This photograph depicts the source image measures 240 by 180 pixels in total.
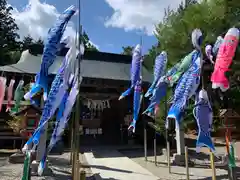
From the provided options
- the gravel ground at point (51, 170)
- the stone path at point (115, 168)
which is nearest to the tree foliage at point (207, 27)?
the stone path at point (115, 168)

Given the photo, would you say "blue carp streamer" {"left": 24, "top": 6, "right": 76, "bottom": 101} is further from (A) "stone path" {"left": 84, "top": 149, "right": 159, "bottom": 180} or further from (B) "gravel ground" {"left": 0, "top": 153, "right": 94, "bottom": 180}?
(A) "stone path" {"left": 84, "top": 149, "right": 159, "bottom": 180}

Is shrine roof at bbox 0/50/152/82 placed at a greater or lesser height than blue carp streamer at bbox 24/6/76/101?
greater

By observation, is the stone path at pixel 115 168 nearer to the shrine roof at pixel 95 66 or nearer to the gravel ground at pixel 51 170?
the gravel ground at pixel 51 170

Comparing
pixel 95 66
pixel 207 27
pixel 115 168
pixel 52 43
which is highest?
pixel 207 27

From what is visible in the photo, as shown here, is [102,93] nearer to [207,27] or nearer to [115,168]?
[115,168]

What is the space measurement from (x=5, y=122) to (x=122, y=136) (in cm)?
587

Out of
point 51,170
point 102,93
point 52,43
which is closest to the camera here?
point 52,43

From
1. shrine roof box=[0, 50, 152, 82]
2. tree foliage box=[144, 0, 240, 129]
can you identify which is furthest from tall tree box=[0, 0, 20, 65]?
tree foliage box=[144, 0, 240, 129]

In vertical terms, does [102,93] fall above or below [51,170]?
above

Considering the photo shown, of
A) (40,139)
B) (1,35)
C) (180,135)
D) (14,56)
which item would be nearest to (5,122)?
(40,139)

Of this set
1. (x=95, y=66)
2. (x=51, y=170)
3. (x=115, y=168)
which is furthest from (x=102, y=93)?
(x=51, y=170)

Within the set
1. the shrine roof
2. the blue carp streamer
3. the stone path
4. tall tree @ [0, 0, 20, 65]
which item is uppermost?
tall tree @ [0, 0, 20, 65]

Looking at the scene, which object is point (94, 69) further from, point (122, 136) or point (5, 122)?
point (5, 122)

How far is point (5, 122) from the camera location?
10062 millimetres
